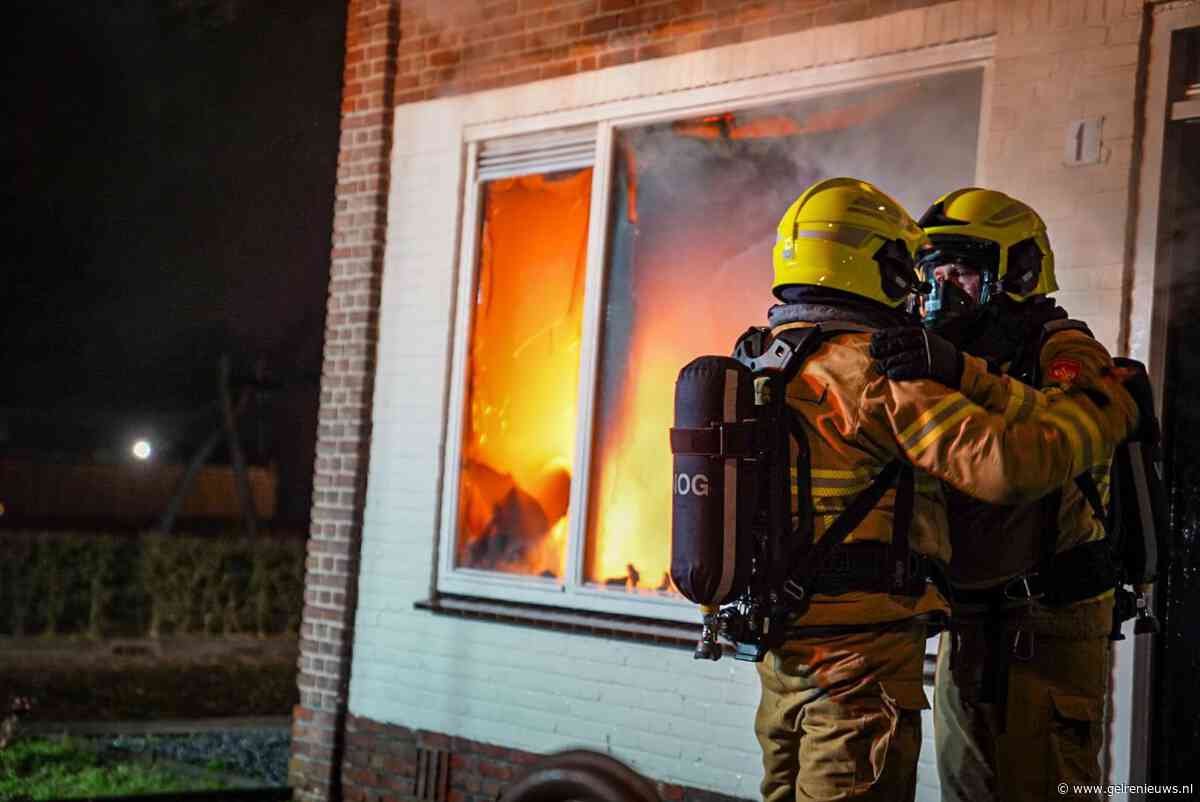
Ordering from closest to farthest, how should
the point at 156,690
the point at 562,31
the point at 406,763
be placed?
the point at 562,31
the point at 406,763
the point at 156,690

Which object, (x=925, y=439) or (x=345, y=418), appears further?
(x=345, y=418)

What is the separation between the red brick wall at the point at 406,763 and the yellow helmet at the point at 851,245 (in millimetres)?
3585

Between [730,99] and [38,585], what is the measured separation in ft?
41.6

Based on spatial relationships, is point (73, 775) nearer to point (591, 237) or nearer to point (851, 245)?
point (591, 237)

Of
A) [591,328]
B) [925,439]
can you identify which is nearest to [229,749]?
[591,328]

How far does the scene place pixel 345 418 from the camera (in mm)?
7574

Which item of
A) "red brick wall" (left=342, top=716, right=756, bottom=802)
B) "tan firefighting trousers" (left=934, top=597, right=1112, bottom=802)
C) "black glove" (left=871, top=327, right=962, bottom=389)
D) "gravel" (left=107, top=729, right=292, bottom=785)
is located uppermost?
"black glove" (left=871, top=327, right=962, bottom=389)

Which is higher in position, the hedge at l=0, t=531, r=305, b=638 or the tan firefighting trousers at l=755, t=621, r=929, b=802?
the tan firefighting trousers at l=755, t=621, r=929, b=802

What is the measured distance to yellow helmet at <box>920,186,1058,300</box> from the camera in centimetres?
422

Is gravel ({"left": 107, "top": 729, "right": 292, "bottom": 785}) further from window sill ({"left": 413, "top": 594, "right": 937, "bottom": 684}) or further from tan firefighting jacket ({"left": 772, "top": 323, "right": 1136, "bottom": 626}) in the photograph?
tan firefighting jacket ({"left": 772, "top": 323, "right": 1136, "bottom": 626})

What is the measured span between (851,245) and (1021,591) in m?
1.16

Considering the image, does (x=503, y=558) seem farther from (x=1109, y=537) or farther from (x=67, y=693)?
(x=67, y=693)

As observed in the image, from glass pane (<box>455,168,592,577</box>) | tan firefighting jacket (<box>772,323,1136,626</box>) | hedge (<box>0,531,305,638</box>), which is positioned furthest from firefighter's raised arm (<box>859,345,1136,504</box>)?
hedge (<box>0,531,305,638</box>)

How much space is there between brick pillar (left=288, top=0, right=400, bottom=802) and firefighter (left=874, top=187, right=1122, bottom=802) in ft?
13.1
